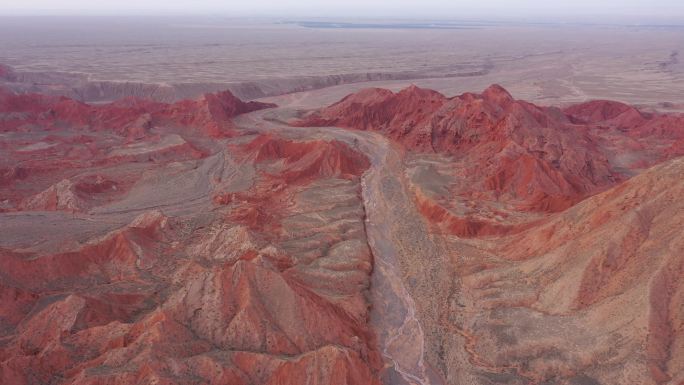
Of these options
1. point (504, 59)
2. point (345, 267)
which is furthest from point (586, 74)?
point (345, 267)

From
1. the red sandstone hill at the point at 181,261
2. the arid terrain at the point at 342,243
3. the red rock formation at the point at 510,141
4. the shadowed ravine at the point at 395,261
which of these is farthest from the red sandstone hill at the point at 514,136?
the red sandstone hill at the point at 181,261

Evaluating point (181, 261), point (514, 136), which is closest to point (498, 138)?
point (514, 136)

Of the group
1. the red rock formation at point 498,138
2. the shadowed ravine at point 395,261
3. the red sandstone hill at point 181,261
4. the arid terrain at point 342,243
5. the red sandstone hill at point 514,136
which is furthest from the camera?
the red sandstone hill at point 514,136

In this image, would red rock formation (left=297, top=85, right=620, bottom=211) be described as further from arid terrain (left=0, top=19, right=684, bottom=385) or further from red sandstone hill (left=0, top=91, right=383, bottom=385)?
red sandstone hill (left=0, top=91, right=383, bottom=385)

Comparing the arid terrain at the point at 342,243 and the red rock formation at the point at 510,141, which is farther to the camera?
the red rock formation at the point at 510,141

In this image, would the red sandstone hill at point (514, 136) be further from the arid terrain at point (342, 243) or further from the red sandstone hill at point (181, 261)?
the red sandstone hill at point (181, 261)

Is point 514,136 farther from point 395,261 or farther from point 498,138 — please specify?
point 395,261

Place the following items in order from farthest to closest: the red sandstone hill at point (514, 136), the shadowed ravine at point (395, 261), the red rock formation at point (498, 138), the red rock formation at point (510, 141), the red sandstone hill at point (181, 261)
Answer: the red sandstone hill at point (514, 136) < the red rock formation at point (498, 138) < the red rock formation at point (510, 141) < the shadowed ravine at point (395, 261) < the red sandstone hill at point (181, 261)
